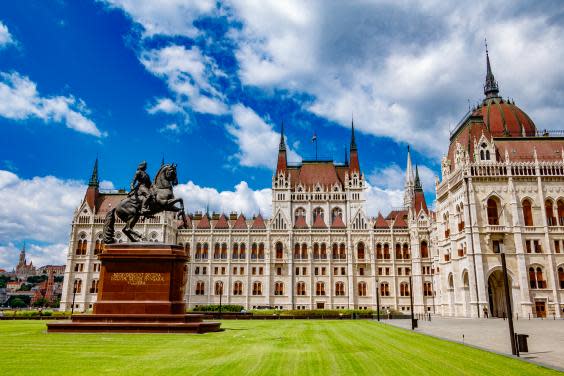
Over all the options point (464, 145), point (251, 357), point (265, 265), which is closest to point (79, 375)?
point (251, 357)

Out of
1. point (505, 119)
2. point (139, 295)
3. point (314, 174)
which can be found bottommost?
point (139, 295)

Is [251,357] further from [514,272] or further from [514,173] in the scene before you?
[514,173]

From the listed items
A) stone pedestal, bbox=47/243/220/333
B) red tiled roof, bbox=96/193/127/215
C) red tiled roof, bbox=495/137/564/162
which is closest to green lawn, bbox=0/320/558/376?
stone pedestal, bbox=47/243/220/333

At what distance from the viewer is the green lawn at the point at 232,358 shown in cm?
1271

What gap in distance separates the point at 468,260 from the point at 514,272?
19.1ft

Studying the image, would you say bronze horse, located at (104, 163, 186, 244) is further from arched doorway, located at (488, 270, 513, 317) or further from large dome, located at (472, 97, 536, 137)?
large dome, located at (472, 97, 536, 137)

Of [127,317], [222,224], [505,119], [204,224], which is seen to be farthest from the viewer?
[204,224]

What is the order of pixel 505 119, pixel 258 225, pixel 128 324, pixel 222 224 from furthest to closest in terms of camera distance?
pixel 222 224 < pixel 258 225 < pixel 505 119 < pixel 128 324

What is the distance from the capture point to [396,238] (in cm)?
8850

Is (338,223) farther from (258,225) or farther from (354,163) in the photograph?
(354,163)

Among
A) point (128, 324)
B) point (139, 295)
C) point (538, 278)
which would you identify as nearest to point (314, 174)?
point (538, 278)

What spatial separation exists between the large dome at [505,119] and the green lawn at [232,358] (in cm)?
5466

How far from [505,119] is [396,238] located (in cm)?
3177

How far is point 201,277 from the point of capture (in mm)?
88938
